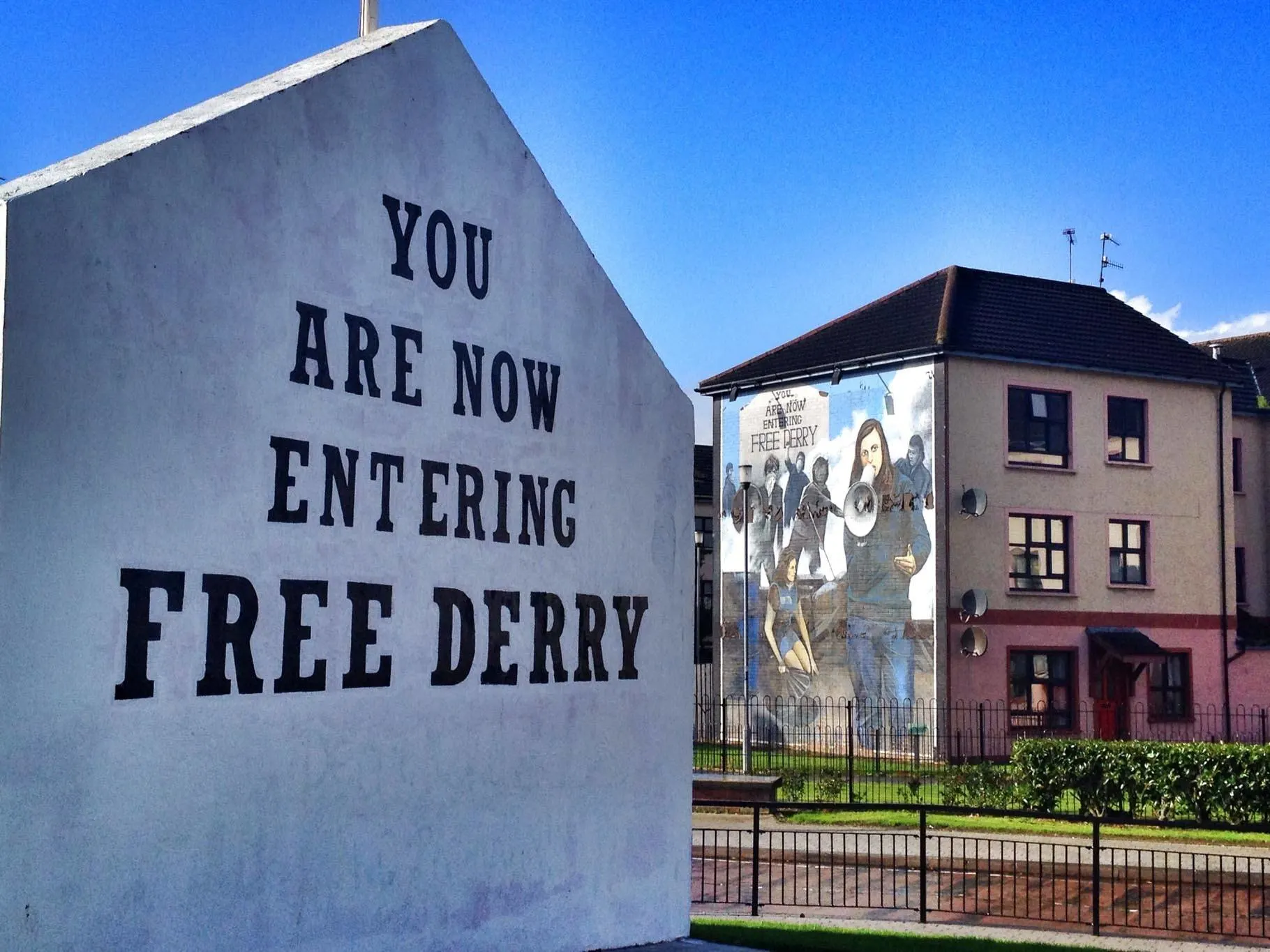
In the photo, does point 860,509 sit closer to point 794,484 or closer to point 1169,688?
point 794,484

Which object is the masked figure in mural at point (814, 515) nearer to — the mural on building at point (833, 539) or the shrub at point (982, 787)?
the mural on building at point (833, 539)

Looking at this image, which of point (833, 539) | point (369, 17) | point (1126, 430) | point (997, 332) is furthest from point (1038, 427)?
point (369, 17)

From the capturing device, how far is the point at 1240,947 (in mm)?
12883

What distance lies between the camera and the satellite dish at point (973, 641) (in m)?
31.3

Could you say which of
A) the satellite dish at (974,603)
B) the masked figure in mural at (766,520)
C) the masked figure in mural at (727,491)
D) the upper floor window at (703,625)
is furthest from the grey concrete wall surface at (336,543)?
the upper floor window at (703,625)

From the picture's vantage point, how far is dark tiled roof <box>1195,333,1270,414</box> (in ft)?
134

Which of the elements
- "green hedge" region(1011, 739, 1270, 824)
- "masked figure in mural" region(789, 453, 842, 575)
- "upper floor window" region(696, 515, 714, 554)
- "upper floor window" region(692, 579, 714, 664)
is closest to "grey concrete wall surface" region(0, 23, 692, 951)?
"green hedge" region(1011, 739, 1270, 824)

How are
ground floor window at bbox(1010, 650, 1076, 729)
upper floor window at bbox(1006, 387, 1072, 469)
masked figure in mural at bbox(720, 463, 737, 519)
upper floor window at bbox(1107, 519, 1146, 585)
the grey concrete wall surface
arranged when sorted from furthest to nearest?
masked figure in mural at bbox(720, 463, 737, 519) → upper floor window at bbox(1107, 519, 1146, 585) → upper floor window at bbox(1006, 387, 1072, 469) → ground floor window at bbox(1010, 650, 1076, 729) → the grey concrete wall surface

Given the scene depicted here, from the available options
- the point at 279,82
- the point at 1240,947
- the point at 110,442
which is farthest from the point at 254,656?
the point at 1240,947

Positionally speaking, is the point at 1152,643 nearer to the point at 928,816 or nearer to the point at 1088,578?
the point at 1088,578

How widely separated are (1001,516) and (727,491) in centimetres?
783

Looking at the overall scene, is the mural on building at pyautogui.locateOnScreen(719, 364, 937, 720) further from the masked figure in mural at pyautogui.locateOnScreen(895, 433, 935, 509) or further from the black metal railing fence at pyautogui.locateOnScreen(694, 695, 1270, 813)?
Answer: the black metal railing fence at pyautogui.locateOnScreen(694, 695, 1270, 813)

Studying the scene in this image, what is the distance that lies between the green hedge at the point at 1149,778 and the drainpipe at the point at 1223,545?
14474mm

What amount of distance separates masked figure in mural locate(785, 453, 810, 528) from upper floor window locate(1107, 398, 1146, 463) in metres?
7.17
